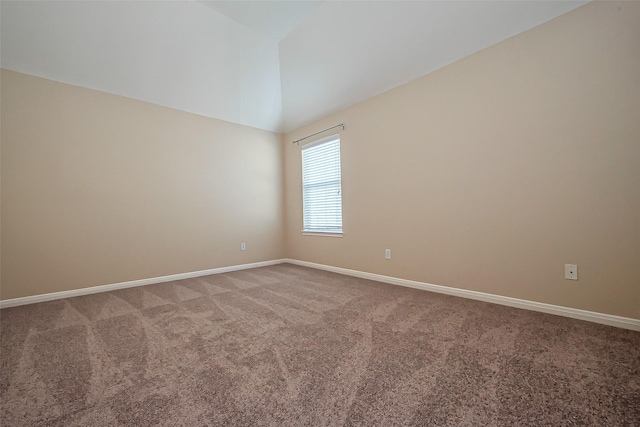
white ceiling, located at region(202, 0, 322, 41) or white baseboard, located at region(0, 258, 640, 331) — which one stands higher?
white ceiling, located at region(202, 0, 322, 41)

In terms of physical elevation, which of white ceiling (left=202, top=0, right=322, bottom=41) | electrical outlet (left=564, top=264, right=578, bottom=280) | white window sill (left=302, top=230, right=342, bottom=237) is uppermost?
white ceiling (left=202, top=0, right=322, bottom=41)

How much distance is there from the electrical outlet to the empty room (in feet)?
0.15

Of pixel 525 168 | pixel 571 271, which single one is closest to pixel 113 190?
pixel 525 168

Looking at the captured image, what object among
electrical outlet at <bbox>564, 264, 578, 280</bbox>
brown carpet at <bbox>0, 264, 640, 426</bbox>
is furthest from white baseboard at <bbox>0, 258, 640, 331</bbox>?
electrical outlet at <bbox>564, 264, 578, 280</bbox>

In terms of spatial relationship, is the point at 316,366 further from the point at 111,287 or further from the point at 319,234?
the point at 111,287

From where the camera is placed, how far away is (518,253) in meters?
2.26

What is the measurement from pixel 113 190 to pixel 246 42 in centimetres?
243

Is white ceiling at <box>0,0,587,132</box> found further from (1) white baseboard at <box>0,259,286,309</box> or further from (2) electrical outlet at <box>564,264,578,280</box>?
(1) white baseboard at <box>0,259,286,309</box>

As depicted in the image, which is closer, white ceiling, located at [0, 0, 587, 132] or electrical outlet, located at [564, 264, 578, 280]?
electrical outlet, located at [564, 264, 578, 280]

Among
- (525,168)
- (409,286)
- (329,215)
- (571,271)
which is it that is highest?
(525,168)

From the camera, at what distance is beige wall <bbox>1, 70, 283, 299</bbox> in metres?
2.70

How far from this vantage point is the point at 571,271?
2020mm

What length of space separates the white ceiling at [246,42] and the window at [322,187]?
2.15 ft

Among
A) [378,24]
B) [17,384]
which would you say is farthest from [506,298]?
[17,384]
